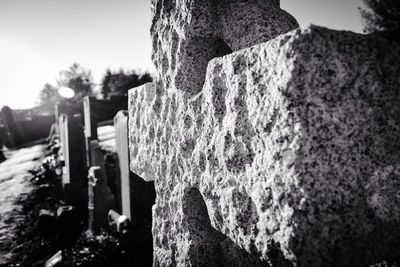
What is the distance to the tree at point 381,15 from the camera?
1386cm

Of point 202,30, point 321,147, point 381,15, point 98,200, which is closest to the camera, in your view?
point 321,147

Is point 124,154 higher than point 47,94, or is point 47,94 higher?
point 47,94

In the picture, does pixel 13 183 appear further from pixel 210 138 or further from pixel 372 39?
pixel 372 39

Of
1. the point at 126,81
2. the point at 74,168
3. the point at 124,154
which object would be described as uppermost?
the point at 126,81

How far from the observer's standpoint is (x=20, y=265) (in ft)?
11.9

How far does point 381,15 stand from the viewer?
14523 millimetres

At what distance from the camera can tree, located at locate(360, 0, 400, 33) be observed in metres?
13.9

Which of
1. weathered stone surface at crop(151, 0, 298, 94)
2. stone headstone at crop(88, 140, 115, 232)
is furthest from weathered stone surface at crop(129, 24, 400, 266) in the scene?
stone headstone at crop(88, 140, 115, 232)

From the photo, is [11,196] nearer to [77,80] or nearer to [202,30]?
[202,30]

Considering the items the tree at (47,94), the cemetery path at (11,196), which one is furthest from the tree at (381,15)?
the tree at (47,94)

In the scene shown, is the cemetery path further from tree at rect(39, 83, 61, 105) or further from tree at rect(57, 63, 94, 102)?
tree at rect(39, 83, 61, 105)

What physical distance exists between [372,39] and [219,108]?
484 mm

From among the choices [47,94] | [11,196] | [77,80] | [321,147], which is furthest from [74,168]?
[47,94]

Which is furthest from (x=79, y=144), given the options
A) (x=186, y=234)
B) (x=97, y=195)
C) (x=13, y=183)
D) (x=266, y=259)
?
(x=266, y=259)
